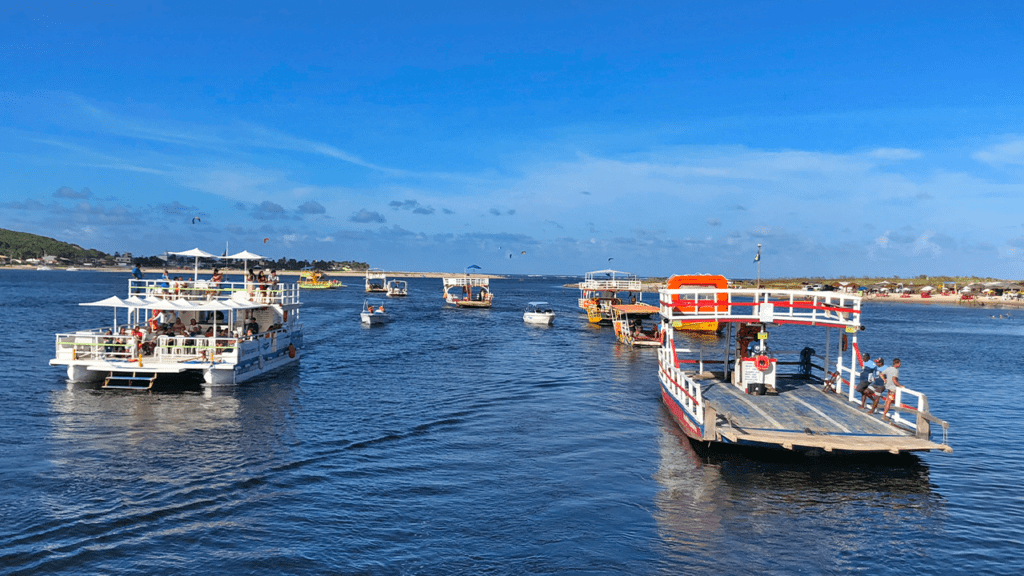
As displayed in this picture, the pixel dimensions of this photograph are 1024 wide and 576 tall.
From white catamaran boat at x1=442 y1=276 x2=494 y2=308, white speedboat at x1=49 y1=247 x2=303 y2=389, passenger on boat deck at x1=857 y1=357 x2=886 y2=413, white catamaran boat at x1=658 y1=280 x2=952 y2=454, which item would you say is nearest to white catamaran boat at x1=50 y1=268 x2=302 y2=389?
white speedboat at x1=49 y1=247 x2=303 y2=389

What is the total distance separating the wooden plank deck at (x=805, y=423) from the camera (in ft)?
50.1

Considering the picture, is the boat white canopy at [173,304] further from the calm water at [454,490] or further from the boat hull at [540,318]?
the boat hull at [540,318]

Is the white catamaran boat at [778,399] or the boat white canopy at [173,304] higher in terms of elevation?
the boat white canopy at [173,304]

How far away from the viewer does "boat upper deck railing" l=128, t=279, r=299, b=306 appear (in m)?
28.0

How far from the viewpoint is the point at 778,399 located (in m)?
20.3

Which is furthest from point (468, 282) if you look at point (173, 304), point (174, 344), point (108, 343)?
point (108, 343)

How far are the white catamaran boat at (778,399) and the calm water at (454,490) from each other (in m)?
1.11

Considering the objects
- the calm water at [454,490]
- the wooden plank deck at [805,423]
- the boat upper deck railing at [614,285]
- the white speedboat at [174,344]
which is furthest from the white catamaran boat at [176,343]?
the boat upper deck railing at [614,285]

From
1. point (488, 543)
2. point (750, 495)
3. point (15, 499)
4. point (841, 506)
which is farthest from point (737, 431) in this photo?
point (15, 499)

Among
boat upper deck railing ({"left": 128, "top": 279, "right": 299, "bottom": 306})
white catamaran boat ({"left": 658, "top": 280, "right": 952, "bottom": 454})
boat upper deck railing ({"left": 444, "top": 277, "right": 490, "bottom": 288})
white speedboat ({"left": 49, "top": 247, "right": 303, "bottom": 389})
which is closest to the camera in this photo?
white catamaran boat ({"left": 658, "top": 280, "right": 952, "bottom": 454})

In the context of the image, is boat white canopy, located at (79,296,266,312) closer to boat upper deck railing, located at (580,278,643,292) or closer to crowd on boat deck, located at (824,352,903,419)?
crowd on boat deck, located at (824,352,903,419)

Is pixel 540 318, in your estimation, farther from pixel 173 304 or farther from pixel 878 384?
pixel 878 384

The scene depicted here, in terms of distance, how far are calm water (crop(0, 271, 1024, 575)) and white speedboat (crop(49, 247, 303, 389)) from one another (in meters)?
1.13

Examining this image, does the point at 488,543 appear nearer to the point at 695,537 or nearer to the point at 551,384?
the point at 695,537
